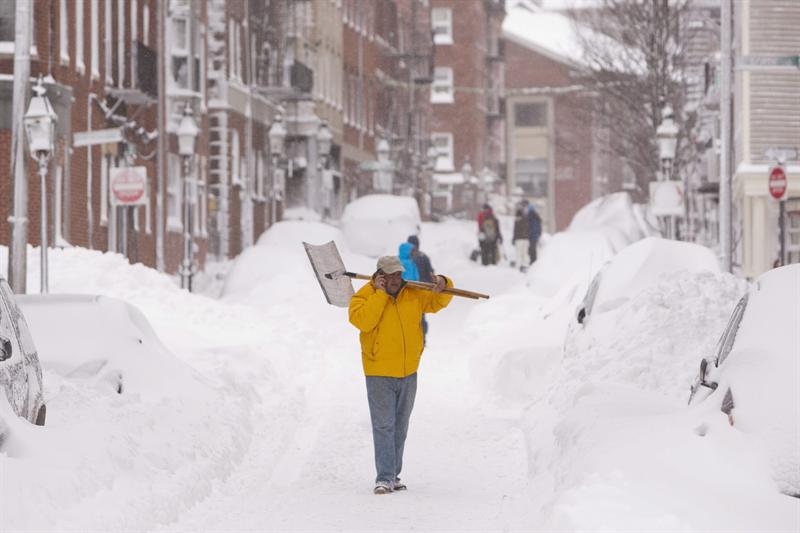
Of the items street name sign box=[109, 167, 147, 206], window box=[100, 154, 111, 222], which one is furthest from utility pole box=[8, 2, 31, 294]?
window box=[100, 154, 111, 222]

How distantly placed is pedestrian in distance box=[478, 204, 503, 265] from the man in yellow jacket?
114 ft

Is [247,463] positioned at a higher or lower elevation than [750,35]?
lower

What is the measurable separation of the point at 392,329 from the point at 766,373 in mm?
4149

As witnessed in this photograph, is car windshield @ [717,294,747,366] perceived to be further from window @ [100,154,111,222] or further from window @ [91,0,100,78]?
window @ [100,154,111,222]

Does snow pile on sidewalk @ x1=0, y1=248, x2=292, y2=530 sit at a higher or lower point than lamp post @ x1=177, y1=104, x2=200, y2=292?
lower

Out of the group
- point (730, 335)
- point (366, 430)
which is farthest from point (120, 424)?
point (730, 335)

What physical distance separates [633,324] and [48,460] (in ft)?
25.4

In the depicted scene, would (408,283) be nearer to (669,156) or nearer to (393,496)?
(393,496)

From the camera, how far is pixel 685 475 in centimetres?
967

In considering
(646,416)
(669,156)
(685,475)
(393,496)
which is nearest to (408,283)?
(393,496)

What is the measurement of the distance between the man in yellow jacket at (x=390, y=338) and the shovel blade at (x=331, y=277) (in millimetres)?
264

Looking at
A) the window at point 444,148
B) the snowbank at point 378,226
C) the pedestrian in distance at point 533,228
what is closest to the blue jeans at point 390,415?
the snowbank at point 378,226

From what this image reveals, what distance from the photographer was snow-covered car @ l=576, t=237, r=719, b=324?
1941cm

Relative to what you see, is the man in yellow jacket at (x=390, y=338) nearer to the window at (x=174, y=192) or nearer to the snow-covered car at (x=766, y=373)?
the snow-covered car at (x=766, y=373)
